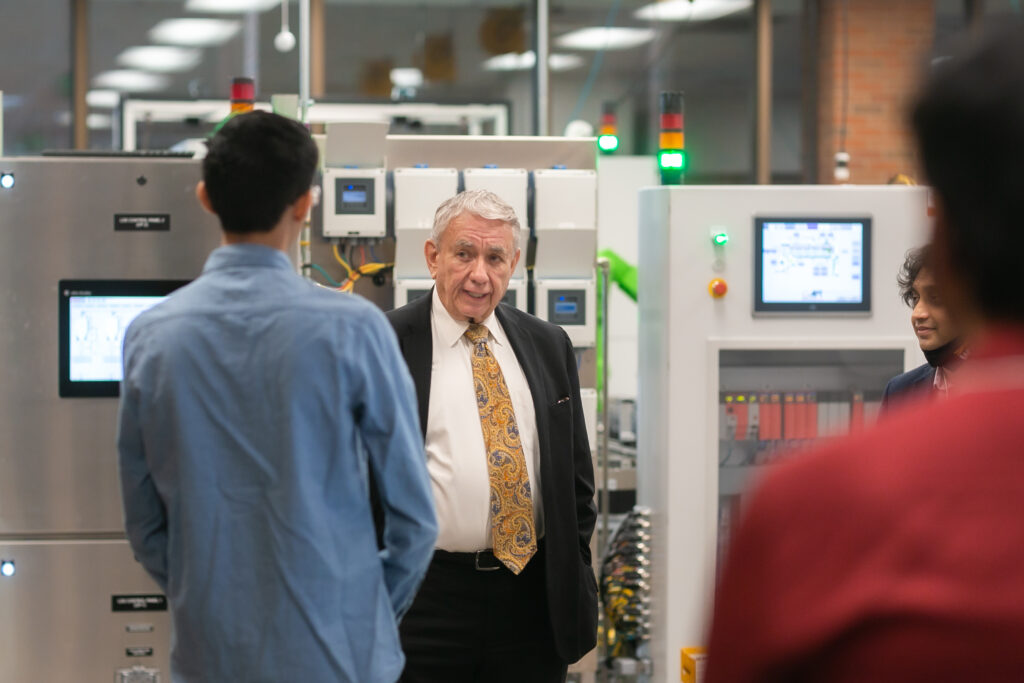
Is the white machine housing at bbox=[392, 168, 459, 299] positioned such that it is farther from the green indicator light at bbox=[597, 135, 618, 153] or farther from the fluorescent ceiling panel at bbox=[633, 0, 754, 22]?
the fluorescent ceiling panel at bbox=[633, 0, 754, 22]

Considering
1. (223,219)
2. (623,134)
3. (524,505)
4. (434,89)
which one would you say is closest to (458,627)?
(524,505)

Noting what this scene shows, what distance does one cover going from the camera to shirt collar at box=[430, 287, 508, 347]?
252 cm

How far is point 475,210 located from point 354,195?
1154mm

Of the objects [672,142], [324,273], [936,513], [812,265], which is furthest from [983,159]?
[672,142]

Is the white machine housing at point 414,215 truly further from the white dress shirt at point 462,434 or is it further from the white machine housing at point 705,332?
the white dress shirt at point 462,434

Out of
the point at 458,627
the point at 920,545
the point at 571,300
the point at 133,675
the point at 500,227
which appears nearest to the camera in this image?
the point at 920,545

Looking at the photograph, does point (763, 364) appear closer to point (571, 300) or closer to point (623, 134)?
point (571, 300)

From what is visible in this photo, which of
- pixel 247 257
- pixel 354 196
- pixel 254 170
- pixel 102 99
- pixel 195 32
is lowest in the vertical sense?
pixel 247 257

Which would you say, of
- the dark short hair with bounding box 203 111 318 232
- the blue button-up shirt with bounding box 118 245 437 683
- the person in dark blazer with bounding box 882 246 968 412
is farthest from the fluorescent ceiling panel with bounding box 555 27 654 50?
the blue button-up shirt with bounding box 118 245 437 683

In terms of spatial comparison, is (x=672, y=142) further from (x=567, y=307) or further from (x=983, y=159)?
(x=983, y=159)

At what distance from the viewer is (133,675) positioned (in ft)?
10.7

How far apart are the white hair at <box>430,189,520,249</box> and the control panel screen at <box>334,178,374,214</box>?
105cm

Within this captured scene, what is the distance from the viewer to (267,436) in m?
1.64

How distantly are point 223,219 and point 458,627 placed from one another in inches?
41.8
